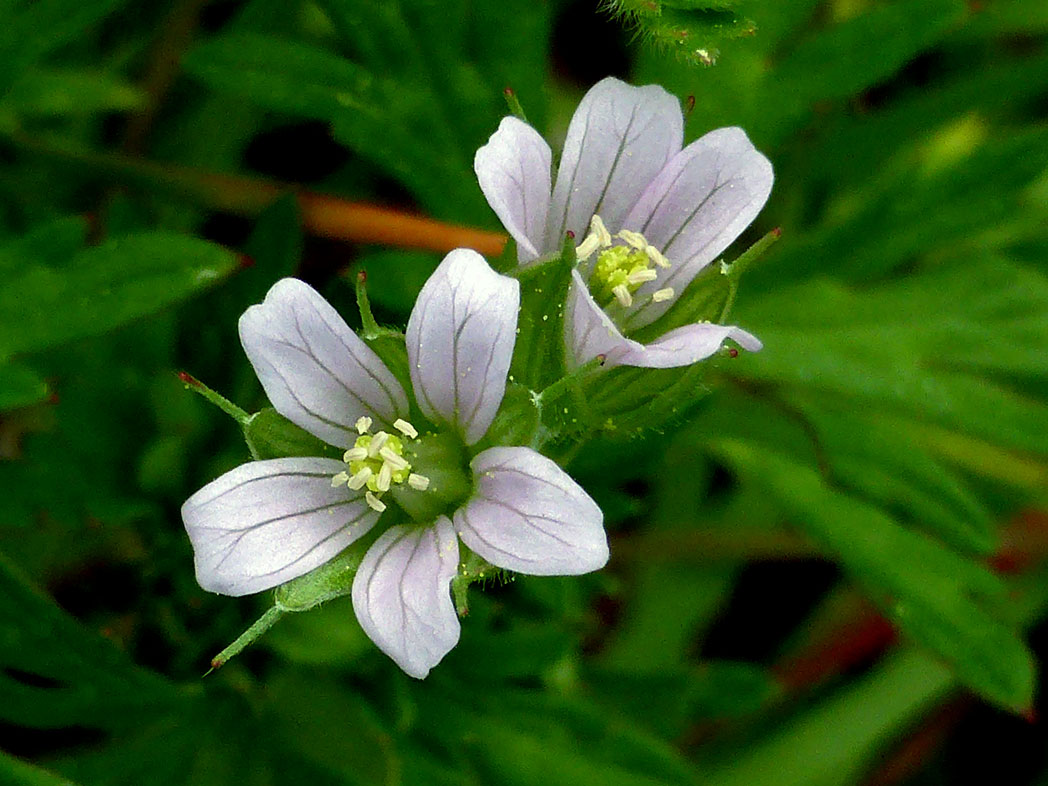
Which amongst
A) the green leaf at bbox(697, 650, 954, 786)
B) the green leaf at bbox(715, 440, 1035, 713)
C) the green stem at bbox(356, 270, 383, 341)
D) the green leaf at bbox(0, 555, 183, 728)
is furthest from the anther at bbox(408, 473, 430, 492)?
the green leaf at bbox(697, 650, 954, 786)

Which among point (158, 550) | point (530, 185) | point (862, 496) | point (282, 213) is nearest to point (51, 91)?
point (282, 213)

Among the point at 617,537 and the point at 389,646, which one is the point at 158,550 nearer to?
the point at 389,646

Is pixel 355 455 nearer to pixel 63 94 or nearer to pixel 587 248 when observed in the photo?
pixel 587 248

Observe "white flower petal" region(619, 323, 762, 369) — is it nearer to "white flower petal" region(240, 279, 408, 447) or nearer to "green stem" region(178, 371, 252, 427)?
"white flower petal" region(240, 279, 408, 447)

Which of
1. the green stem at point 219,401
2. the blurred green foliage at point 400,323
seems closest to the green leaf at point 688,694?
the blurred green foliage at point 400,323

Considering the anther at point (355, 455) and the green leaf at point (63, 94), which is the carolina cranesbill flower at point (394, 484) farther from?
the green leaf at point (63, 94)

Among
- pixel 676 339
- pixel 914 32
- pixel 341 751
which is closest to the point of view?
pixel 676 339
